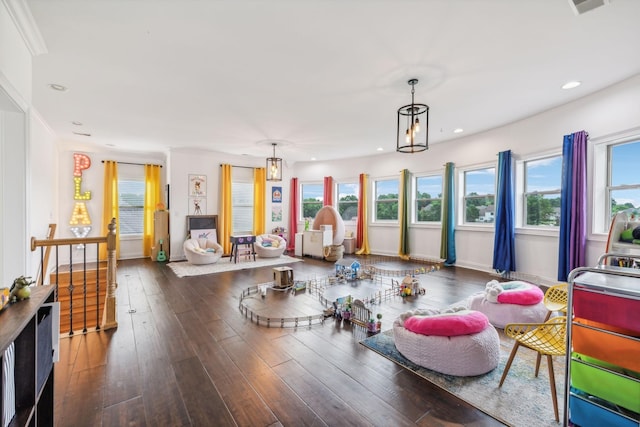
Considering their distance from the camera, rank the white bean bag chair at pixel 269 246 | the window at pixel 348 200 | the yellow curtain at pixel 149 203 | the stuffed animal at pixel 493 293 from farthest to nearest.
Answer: the window at pixel 348 200 → the yellow curtain at pixel 149 203 → the white bean bag chair at pixel 269 246 → the stuffed animal at pixel 493 293

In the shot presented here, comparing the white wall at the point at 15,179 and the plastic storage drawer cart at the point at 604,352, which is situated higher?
the white wall at the point at 15,179

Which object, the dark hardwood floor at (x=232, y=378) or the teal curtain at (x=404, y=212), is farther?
the teal curtain at (x=404, y=212)

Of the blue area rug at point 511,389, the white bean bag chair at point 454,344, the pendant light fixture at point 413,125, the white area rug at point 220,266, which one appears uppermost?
the pendant light fixture at point 413,125

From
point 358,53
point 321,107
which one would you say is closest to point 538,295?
point 358,53

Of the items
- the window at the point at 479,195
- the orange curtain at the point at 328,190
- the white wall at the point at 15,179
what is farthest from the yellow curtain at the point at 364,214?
the white wall at the point at 15,179

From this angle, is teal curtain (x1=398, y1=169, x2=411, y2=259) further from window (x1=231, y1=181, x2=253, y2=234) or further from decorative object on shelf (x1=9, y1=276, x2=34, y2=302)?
decorative object on shelf (x1=9, y1=276, x2=34, y2=302)

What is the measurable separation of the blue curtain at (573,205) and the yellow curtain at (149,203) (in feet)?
28.6

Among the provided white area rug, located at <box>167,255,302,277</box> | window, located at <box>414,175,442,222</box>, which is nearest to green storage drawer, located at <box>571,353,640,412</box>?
white area rug, located at <box>167,255,302,277</box>

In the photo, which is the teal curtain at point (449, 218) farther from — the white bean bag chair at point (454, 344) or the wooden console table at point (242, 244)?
the wooden console table at point (242, 244)

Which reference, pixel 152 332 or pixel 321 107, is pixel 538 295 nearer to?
pixel 321 107

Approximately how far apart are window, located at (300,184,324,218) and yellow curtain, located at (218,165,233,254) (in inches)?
97.9

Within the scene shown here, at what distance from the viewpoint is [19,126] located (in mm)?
2387

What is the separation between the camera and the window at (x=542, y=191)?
15.6 ft

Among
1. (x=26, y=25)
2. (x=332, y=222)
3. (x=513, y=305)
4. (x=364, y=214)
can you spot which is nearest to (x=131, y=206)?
(x=332, y=222)
